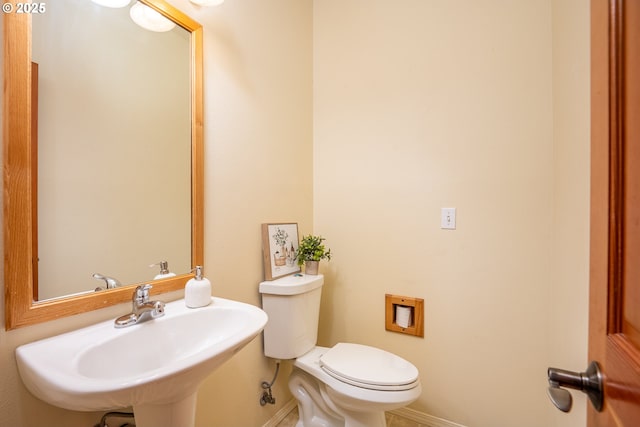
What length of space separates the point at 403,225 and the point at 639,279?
1.30 metres

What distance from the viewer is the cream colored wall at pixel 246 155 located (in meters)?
1.23

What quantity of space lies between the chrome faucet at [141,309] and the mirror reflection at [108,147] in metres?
0.10

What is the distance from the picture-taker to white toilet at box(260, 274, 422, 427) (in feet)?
3.84

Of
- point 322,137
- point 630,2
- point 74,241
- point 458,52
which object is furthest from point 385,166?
point 74,241

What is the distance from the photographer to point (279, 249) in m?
1.57

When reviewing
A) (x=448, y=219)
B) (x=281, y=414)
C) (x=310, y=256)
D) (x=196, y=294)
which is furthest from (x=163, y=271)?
(x=448, y=219)

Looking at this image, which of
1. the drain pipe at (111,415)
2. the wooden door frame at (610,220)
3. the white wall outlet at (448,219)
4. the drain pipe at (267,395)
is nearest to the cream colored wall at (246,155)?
the drain pipe at (267,395)

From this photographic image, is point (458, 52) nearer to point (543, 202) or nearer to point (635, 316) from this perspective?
point (543, 202)

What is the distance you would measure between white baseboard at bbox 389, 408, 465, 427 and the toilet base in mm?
344

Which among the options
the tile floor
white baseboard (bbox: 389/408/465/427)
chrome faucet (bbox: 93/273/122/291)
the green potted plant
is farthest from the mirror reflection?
white baseboard (bbox: 389/408/465/427)

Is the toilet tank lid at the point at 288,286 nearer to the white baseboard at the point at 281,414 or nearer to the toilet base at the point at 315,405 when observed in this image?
the toilet base at the point at 315,405

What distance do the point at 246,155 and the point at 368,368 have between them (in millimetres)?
1148

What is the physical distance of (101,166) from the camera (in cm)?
92

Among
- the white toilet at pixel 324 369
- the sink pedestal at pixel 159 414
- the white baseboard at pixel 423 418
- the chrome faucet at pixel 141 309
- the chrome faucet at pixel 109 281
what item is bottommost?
the white baseboard at pixel 423 418
